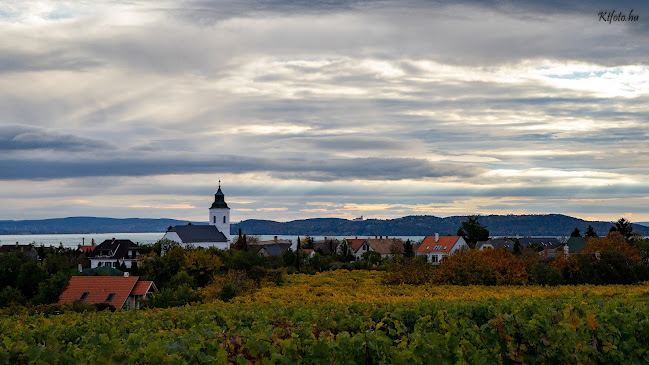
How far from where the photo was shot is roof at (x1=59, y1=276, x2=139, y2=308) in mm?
40156

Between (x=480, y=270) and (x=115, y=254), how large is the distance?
56.5m

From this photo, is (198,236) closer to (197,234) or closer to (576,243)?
(197,234)

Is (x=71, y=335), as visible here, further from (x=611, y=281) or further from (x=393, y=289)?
(x=611, y=281)

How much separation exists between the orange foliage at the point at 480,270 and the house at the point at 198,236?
63278mm

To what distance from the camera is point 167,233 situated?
10262 centimetres

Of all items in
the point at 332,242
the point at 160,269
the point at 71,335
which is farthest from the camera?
the point at 332,242

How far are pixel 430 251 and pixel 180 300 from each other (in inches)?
2296

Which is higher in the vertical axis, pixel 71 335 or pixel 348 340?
pixel 348 340

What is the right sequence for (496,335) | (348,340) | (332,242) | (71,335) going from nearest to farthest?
(348,340), (496,335), (71,335), (332,242)

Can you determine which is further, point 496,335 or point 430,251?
point 430,251

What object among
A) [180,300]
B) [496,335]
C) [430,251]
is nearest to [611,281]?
[180,300]

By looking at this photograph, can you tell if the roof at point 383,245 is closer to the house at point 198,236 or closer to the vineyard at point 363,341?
the house at point 198,236

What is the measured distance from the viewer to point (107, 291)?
1617 inches

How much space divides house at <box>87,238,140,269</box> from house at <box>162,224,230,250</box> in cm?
1468
